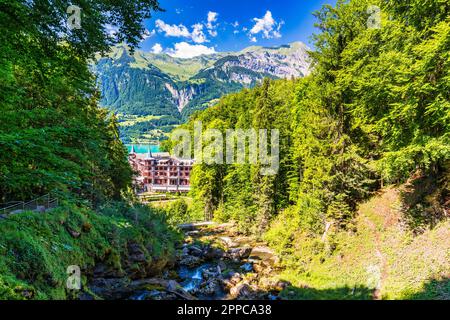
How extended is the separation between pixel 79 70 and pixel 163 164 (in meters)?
73.8

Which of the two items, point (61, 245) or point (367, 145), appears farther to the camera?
point (367, 145)

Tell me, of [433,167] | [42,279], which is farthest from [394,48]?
[42,279]

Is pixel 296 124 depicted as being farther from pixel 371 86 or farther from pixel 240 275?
pixel 240 275

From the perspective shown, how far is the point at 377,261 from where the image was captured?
14195 mm

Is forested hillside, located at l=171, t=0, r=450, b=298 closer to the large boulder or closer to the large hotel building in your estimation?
the large boulder

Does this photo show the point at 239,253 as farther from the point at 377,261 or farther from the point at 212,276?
the point at 377,261

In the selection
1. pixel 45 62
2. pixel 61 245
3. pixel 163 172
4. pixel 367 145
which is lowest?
pixel 61 245

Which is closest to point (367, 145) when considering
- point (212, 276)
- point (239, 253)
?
point (239, 253)

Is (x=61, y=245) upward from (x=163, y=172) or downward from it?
downward

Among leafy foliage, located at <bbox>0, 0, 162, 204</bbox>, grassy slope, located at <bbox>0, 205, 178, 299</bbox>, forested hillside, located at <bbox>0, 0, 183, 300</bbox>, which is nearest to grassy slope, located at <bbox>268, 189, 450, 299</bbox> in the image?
grassy slope, located at <bbox>0, 205, 178, 299</bbox>

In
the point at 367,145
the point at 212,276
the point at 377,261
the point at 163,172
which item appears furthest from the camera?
the point at 163,172

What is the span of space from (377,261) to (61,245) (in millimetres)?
15399

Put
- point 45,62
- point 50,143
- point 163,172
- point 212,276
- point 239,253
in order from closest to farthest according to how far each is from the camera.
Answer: point 50,143 → point 45,62 → point 212,276 → point 239,253 → point 163,172

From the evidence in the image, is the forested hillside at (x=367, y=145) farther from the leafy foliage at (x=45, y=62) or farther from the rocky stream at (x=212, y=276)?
the leafy foliage at (x=45, y=62)
